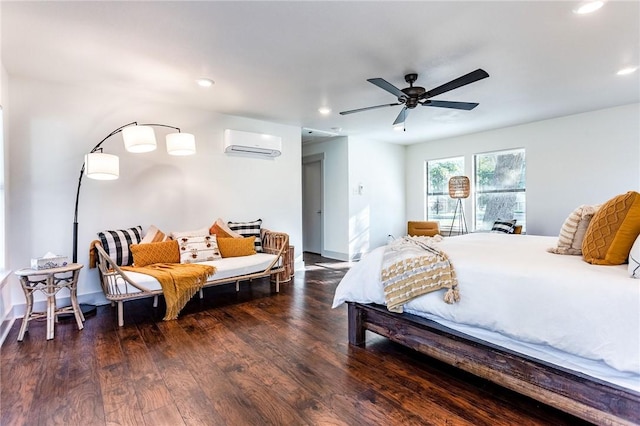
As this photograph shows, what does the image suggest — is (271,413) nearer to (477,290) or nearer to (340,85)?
(477,290)

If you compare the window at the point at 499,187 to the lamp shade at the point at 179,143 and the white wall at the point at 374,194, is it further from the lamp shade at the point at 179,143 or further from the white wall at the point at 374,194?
the lamp shade at the point at 179,143

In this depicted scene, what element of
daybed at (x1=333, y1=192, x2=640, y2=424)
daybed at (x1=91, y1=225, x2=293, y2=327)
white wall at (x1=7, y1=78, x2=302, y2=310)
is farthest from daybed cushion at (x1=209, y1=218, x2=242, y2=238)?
daybed at (x1=333, y1=192, x2=640, y2=424)

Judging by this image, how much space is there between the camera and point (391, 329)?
7.75ft

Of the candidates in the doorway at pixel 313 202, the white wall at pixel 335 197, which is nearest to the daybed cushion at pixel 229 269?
the white wall at pixel 335 197

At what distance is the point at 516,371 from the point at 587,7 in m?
2.40

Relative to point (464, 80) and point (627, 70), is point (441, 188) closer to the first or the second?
point (627, 70)

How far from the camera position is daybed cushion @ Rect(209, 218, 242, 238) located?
166 inches

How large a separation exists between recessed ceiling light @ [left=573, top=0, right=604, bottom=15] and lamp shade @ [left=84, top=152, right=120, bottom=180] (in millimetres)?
4049

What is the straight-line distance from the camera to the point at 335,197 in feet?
21.7

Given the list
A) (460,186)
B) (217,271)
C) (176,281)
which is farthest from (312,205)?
(176,281)

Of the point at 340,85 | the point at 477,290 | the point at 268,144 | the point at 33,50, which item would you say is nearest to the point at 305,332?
the point at 477,290

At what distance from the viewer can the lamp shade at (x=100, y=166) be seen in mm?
3104

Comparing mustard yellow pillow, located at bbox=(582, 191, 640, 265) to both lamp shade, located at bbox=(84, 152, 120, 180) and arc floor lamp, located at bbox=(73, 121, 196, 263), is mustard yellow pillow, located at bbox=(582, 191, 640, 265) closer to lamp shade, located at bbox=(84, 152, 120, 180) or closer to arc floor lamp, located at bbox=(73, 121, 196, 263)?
arc floor lamp, located at bbox=(73, 121, 196, 263)

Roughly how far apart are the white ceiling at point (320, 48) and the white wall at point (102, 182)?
25 cm
